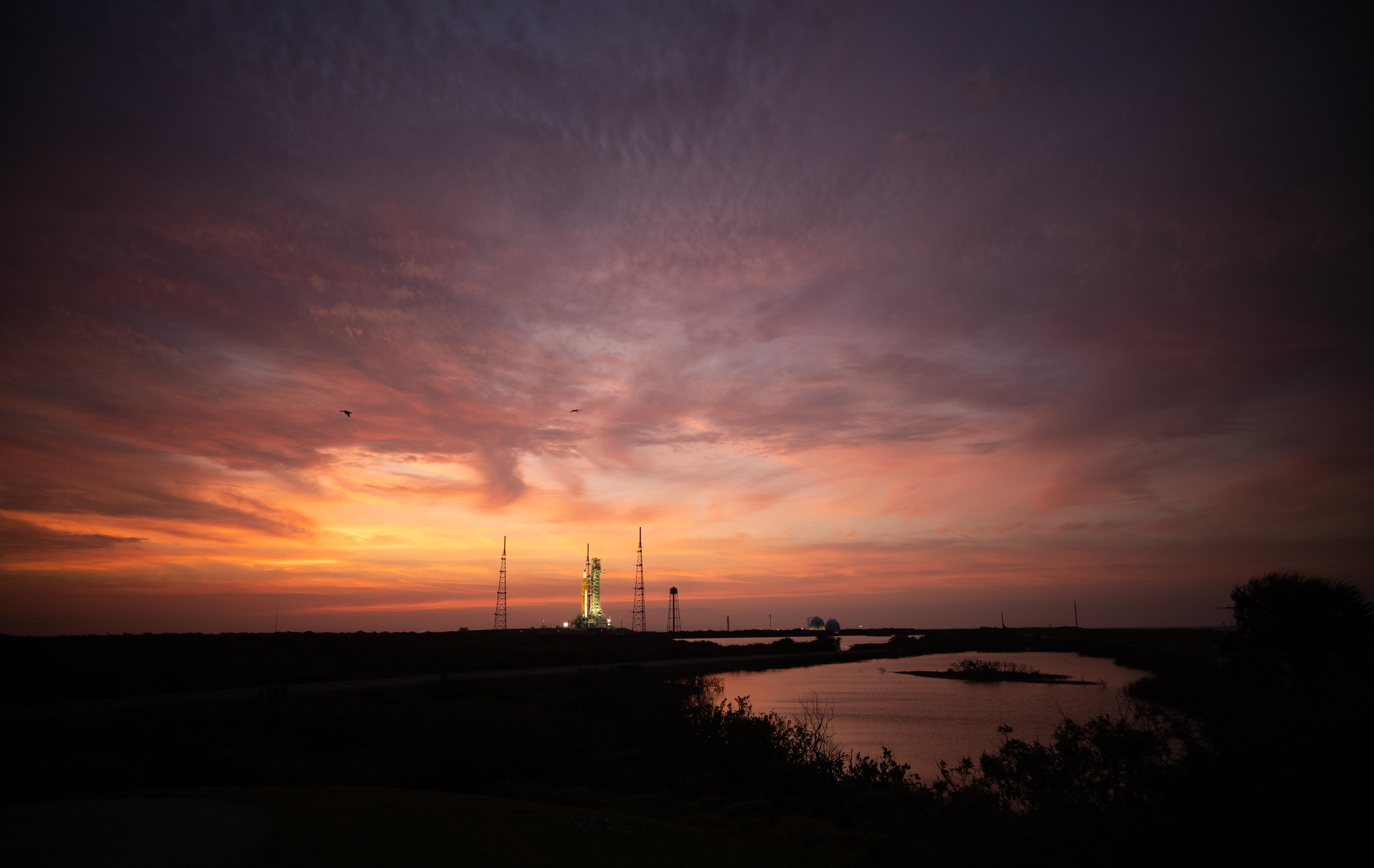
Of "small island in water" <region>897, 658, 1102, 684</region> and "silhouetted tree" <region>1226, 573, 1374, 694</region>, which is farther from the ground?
"silhouetted tree" <region>1226, 573, 1374, 694</region>

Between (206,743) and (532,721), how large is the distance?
8.61 metres

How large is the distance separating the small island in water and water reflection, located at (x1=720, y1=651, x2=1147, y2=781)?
1.76 m

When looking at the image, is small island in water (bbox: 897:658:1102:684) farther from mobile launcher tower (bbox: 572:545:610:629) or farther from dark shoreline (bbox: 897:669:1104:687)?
mobile launcher tower (bbox: 572:545:610:629)

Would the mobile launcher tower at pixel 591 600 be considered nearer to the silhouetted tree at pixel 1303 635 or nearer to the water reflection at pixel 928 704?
the water reflection at pixel 928 704

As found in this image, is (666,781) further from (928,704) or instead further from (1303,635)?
(928,704)

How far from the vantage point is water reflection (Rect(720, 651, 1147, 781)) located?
27.5 m

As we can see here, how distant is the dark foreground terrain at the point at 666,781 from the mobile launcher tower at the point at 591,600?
110 m

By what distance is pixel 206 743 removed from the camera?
51.9 feet

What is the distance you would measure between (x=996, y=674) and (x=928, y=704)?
71.2 feet

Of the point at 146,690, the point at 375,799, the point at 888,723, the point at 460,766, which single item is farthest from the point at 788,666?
the point at 375,799

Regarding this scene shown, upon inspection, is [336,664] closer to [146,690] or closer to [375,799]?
[146,690]

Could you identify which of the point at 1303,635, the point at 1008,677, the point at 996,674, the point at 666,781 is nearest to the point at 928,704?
the point at 1008,677

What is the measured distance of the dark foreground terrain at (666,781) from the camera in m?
8.21

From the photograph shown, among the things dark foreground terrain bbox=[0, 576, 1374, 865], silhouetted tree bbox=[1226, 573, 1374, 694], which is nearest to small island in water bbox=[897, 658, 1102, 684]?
dark foreground terrain bbox=[0, 576, 1374, 865]
